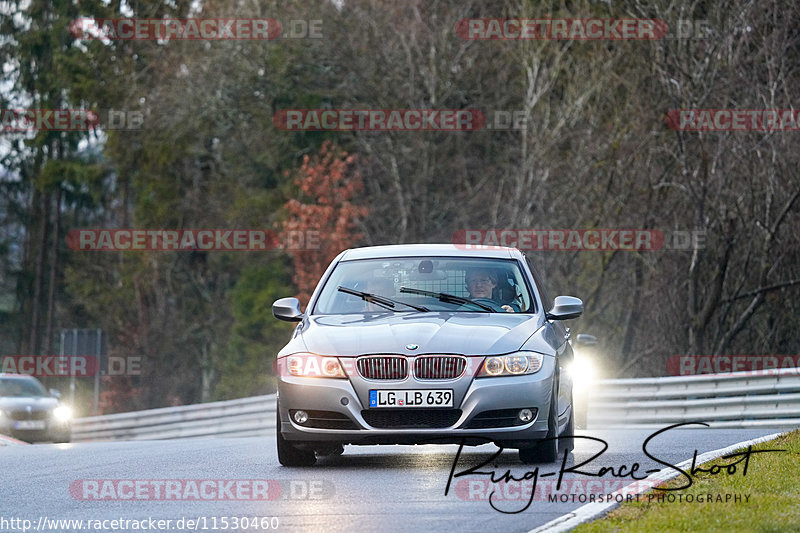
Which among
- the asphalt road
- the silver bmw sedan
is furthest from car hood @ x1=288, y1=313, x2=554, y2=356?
the asphalt road

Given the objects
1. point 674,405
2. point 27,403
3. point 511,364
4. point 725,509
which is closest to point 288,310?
point 511,364

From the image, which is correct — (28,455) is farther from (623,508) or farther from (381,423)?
(623,508)

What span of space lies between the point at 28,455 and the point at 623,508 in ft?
26.3

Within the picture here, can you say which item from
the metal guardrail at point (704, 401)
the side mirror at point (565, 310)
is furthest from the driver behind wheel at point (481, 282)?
the metal guardrail at point (704, 401)

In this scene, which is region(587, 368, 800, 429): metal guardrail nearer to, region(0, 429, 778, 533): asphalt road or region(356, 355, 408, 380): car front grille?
region(0, 429, 778, 533): asphalt road

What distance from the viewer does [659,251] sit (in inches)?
1350

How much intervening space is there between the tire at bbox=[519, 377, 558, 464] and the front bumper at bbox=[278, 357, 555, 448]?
145 mm

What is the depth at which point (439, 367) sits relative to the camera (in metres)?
10.6

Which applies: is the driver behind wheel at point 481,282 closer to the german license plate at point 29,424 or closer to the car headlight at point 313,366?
the car headlight at point 313,366

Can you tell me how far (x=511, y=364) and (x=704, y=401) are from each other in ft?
41.5

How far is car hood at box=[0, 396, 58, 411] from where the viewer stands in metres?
30.8

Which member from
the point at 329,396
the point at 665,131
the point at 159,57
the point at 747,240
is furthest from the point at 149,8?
the point at 329,396

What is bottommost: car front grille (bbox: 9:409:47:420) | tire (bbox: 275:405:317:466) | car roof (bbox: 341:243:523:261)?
car front grille (bbox: 9:409:47:420)

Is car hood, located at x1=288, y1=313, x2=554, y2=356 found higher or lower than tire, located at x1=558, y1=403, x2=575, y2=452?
higher
